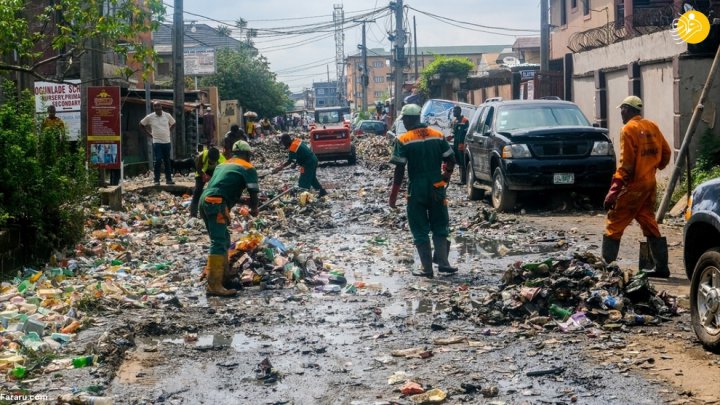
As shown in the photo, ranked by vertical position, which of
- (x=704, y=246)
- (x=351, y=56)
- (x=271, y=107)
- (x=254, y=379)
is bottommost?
(x=254, y=379)

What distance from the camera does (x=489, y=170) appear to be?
16.4 meters

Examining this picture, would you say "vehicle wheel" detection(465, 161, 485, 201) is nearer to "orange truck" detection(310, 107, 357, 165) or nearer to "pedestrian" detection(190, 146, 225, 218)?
"pedestrian" detection(190, 146, 225, 218)

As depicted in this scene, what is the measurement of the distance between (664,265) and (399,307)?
9.19 ft

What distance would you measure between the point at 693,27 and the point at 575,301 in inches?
412

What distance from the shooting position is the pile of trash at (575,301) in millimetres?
7223

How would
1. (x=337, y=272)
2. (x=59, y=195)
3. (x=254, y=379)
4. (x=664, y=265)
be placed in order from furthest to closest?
(x=59, y=195) → (x=337, y=272) → (x=664, y=265) → (x=254, y=379)

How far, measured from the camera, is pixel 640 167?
8898mm

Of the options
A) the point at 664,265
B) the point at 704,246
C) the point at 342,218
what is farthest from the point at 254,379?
the point at 342,218

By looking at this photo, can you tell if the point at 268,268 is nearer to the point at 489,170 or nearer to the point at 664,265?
the point at 664,265

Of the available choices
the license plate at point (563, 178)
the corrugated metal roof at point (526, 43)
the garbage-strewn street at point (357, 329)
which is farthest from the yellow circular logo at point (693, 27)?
the corrugated metal roof at point (526, 43)

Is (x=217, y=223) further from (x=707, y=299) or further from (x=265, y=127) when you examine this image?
(x=265, y=127)

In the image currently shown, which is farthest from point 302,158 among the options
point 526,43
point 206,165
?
point 526,43

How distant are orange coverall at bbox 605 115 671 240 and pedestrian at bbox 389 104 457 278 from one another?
1.98 meters

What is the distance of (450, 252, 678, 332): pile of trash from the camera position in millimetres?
7223
